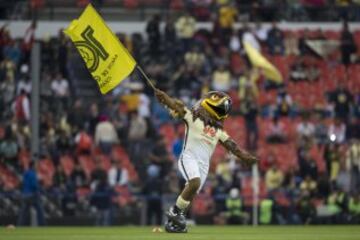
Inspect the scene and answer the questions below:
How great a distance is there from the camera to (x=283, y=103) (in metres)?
34.6

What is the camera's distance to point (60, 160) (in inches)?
1282

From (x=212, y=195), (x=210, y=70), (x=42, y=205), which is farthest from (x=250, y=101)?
(x=42, y=205)

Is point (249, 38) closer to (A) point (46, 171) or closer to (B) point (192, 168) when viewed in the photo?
(A) point (46, 171)

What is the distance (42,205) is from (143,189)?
2.57 meters

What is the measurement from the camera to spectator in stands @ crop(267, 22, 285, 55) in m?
36.8

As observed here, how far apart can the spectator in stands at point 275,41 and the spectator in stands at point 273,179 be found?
5.64 metres

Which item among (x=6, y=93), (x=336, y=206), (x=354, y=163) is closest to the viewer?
(x=336, y=206)

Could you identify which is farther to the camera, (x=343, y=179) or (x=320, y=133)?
(x=320, y=133)

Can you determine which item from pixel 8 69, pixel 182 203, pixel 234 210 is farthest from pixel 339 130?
pixel 182 203

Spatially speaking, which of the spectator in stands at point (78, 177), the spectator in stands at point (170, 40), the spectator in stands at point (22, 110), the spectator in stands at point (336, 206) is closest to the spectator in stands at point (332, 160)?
the spectator in stands at point (336, 206)

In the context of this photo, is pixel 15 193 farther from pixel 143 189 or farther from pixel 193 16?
pixel 193 16

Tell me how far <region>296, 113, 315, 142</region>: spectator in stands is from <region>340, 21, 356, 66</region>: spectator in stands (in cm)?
368

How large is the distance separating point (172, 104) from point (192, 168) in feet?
3.40

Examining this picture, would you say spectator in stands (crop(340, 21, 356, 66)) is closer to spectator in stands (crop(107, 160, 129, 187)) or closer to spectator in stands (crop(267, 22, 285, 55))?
spectator in stands (crop(267, 22, 285, 55))
